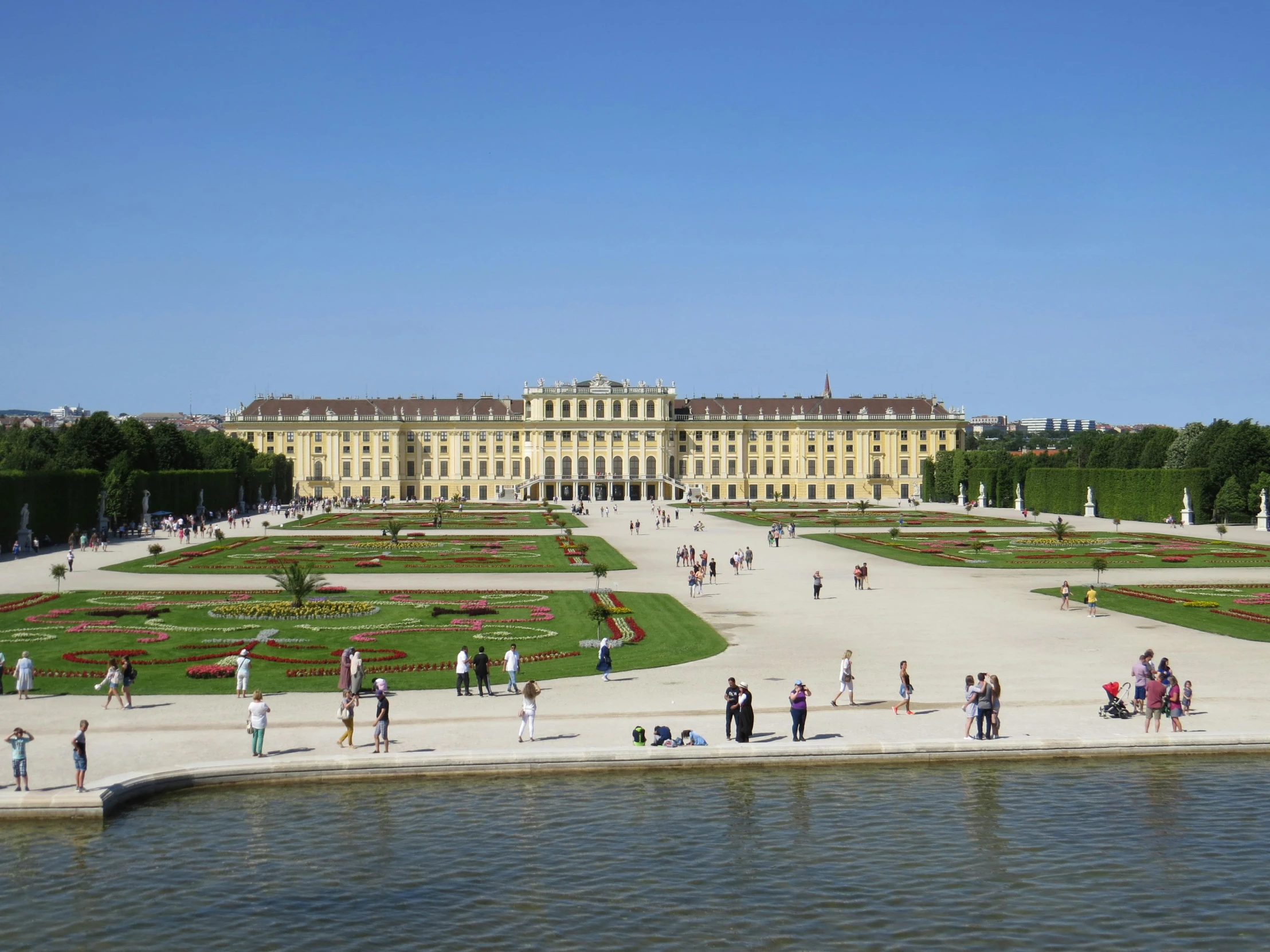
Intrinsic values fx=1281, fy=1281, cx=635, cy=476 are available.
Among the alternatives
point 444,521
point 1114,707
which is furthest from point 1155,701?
point 444,521

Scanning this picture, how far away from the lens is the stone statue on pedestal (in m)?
58.4

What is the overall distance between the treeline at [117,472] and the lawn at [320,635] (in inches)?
1031

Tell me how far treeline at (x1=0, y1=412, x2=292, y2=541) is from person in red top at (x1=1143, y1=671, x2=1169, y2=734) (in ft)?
170

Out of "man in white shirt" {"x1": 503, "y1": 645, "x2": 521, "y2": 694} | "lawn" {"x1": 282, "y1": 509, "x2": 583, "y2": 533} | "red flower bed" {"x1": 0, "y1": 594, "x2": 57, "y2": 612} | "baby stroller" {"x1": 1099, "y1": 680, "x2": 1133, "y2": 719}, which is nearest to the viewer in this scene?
"baby stroller" {"x1": 1099, "y1": 680, "x2": 1133, "y2": 719}

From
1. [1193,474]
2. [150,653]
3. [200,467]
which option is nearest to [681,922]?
[150,653]

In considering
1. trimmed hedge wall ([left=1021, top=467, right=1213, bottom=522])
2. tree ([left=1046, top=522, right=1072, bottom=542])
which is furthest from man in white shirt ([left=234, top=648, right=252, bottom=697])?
trimmed hedge wall ([left=1021, top=467, right=1213, bottom=522])

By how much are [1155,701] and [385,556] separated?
132ft

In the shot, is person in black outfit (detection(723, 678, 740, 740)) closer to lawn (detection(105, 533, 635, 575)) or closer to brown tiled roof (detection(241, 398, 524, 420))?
lawn (detection(105, 533, 635, 575))

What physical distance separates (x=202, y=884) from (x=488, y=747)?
551 centimetres

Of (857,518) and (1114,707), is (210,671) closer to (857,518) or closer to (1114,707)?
(1114,707)

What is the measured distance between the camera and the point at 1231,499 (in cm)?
7706

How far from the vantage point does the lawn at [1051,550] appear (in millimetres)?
49500

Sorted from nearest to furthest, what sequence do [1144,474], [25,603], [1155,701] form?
[1155,701] < [25,603] < [1144,474]

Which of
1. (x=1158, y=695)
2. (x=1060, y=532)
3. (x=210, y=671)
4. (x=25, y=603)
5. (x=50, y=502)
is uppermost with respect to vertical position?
(x=50, y=502)
